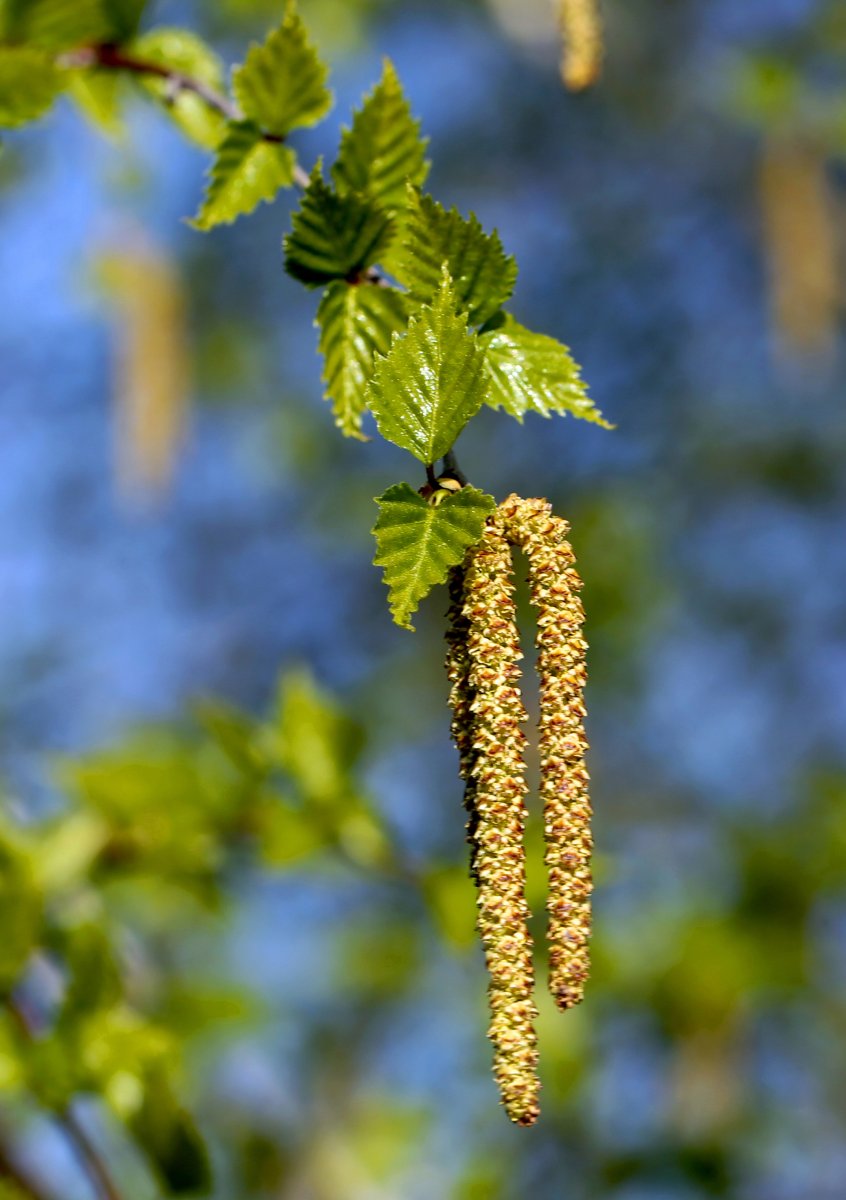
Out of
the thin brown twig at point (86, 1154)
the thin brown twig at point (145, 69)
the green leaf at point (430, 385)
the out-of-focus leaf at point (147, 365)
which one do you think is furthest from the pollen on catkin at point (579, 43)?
the out-of-focus leaf at point (147, 365)

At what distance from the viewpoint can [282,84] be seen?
2.87ft

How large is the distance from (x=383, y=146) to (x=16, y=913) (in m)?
0.77

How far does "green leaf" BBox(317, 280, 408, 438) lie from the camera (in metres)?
0.75

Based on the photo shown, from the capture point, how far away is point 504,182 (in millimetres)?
6711

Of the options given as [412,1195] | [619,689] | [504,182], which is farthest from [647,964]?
[504,182]

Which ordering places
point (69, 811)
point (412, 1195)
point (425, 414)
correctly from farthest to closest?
1. point (412, 1195)
2. point (69, 811)
3. point (425, 414)

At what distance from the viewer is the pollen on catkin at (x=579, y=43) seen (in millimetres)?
1159

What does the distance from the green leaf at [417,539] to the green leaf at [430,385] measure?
2cm

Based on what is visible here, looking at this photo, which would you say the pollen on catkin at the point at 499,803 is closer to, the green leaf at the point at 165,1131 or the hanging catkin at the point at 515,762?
the hanging catkin at the point at 515,762

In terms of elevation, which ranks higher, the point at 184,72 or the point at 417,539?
the point at 184,72

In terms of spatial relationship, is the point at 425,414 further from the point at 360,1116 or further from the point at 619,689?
the point at 619,689

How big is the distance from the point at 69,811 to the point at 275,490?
5277 millimetres

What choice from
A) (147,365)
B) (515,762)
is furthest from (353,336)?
(147,365)

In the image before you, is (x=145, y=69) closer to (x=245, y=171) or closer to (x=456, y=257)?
(x=245, y=171)
